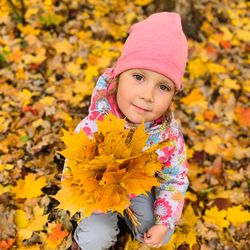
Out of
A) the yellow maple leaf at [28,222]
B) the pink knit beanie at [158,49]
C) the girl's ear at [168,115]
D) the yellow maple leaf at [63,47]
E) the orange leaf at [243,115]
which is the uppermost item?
the pink knit beanie at [158,49]

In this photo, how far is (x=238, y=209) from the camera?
8.90 feet

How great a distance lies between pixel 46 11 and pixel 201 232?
2.54m

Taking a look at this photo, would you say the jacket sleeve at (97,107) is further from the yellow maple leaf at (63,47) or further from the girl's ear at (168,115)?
the yellow maple leaf at (63,47)

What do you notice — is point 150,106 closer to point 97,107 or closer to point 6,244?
point 97,107

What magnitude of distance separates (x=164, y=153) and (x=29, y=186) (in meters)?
0.99

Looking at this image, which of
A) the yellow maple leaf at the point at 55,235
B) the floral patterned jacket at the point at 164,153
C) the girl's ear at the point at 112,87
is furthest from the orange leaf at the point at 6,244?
A: the girl's ear at the point at 112,87

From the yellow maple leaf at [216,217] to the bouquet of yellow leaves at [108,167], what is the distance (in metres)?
1.15

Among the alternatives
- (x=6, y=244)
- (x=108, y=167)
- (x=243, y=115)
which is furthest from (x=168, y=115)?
(x=243, y=115)

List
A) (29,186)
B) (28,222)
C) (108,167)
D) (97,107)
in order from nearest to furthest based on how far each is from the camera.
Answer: (108,167) → (97,107) → (28,222) → (29,186)

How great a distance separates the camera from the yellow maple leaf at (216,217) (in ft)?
8.71

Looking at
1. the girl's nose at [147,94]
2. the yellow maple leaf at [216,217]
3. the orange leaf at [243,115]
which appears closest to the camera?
the girl's nose at [147,94]

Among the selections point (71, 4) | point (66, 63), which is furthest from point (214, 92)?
point (71, 4)

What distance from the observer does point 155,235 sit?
2184 mm

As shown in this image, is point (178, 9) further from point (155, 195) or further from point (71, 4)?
point (155, 195)
